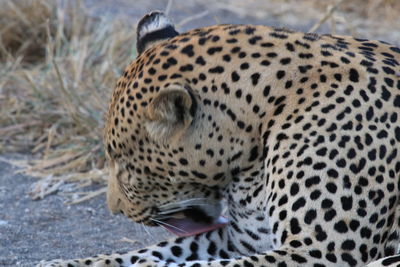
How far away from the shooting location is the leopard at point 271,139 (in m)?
3.45

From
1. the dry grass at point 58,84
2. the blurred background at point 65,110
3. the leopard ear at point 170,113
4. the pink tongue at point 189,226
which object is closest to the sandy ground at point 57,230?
the blurred background at point 65,110

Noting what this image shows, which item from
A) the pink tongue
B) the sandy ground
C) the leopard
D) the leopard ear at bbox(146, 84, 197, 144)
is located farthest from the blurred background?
the leopard ear at bbox(146, 84, 197, 144)

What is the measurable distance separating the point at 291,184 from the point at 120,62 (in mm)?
4524

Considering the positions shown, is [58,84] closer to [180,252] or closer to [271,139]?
[180,252]

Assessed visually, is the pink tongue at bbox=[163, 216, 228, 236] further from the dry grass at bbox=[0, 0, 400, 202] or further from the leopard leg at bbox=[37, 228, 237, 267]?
the dry grass at bbox=[0, 0, 400, 202]

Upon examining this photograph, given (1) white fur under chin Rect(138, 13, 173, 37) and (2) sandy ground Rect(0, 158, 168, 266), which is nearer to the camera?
(1) white fur under chin Rect(138, 13, 173, 37)

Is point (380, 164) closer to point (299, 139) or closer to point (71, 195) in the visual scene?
point (299, 139)

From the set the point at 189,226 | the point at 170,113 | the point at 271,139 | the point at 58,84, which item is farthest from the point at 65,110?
the point at 271,139

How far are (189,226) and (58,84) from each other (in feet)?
10.5

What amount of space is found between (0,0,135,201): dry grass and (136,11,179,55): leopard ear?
206 cm

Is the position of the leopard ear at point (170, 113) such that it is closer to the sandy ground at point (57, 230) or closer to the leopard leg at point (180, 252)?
the leopard leg at point (180, 252)

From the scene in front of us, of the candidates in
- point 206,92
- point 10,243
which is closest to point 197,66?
point 206,92

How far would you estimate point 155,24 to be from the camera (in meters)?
4.19

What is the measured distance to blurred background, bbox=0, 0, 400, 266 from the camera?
5219 mm
